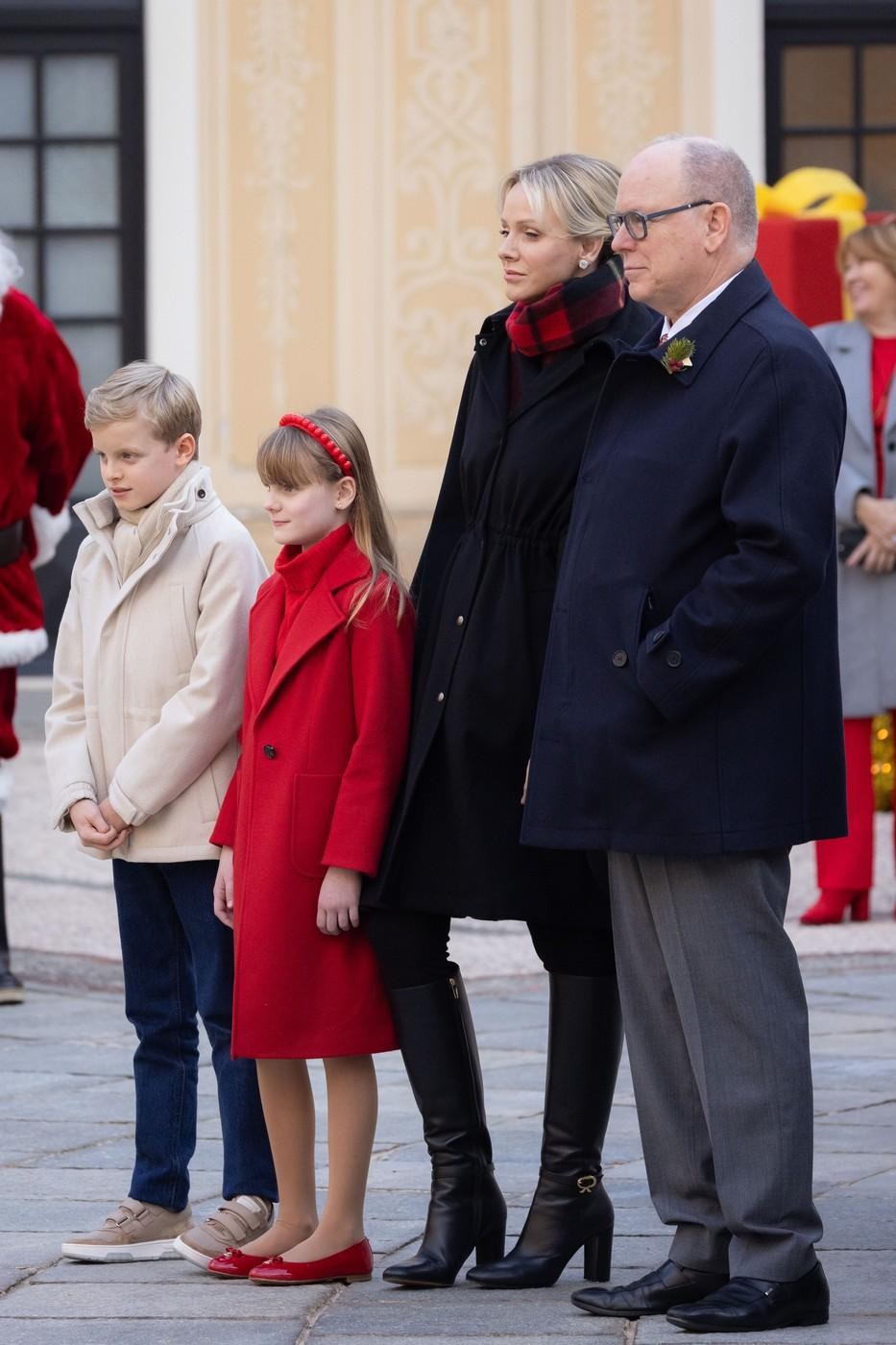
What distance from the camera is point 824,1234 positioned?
357 cm

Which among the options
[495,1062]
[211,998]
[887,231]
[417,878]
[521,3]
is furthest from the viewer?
[521,3]

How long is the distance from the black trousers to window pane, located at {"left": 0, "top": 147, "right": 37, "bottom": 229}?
8.77 m

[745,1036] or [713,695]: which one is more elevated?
[713,695]

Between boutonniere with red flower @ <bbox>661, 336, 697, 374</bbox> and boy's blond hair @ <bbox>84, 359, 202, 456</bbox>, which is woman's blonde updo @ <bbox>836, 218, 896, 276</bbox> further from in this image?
boutonniere with red flower @ <bbox>661, 336, 697, 374</bbox>

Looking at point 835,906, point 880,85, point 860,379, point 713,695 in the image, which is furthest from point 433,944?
point 880,85

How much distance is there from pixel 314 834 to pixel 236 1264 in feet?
2.00

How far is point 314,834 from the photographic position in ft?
11.0

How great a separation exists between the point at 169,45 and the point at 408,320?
1634 millimetres

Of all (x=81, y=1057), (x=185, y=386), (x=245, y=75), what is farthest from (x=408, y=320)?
(x=185, y=386)

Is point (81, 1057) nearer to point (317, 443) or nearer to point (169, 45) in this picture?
point (317, 443)

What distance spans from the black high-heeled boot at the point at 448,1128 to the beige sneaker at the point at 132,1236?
414mm

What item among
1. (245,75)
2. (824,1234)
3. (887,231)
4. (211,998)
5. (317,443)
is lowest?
(824,1234)

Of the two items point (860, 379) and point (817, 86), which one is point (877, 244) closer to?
point (860, 379)

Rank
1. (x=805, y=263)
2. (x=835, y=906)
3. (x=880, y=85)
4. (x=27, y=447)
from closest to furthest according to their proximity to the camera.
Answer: (x=27, y=447), (x=835, y=906), (x=805, y=263), (x=880, y=85)
